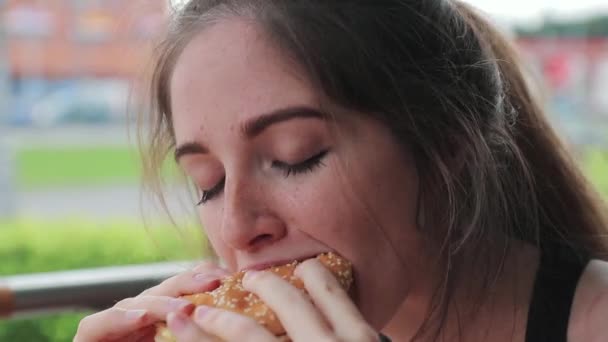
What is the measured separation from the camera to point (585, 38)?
8.26m

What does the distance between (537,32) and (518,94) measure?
6583mm

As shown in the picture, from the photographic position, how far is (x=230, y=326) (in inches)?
44.9

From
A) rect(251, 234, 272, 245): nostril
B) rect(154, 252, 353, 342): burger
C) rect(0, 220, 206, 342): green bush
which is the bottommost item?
rect(0, 220, 206, 342): green bush

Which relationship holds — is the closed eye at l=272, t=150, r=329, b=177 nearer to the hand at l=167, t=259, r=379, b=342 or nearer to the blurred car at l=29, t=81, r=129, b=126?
the hand at l=167, t=259, r=379, b=342

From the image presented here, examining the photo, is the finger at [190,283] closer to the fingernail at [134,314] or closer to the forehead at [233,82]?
the fingernail at [134,314]

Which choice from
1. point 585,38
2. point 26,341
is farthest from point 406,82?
point 585,38

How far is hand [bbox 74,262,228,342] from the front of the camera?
129cm

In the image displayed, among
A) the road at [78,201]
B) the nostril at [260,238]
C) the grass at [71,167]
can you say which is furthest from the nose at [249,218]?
the grass at [71,167]

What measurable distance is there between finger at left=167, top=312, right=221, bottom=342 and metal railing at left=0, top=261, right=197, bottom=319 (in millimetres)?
796

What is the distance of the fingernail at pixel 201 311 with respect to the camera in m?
1.19

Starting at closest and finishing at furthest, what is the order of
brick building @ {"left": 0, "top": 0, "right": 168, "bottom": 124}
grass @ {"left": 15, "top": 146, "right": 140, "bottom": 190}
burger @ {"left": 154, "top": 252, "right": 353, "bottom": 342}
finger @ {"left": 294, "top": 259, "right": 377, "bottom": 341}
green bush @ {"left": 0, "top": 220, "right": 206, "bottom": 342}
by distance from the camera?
finger @ {"left": 294, "top": 259, "right": 377, "bottom": 341} → burger @ {"left": 154, "top": 252, "right": 353, "bottom": 342} → green bush @ {"left": 0, "top": 220, "right": 206, "bottom": 342} → brick building @ {"left": 0, "top": 0, "right": 168, "bottom": 124} → grass @ {"left": 15, "top": 146, "right": 140, "bottom": 190}

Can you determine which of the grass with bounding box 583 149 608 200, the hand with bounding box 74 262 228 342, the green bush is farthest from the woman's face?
the grass with bounding box 583 149 608 200

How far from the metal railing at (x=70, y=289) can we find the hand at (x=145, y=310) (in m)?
0.51

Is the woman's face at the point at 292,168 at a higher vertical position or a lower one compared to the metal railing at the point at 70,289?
higher
